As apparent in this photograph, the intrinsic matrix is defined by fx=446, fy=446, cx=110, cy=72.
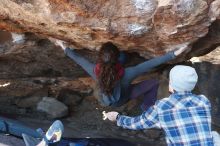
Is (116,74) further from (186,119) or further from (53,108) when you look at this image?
(53,108)

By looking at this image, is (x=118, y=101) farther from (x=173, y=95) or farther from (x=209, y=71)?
(x=173, y=95)

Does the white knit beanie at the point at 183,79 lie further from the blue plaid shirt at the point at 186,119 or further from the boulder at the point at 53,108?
the boulder at the point at 53,108

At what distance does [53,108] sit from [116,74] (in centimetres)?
173

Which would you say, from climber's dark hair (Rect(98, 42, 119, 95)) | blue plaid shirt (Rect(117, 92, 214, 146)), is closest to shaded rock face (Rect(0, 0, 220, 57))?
climber's dark hair (Rect(98, 42, 119, 95))

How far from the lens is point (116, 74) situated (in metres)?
4.51

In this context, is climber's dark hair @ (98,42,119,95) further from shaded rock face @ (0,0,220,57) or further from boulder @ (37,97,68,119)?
boulder @ (37,97,68,119)

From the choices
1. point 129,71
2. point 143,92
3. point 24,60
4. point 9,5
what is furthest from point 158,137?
point 9,5

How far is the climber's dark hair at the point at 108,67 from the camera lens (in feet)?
14.4

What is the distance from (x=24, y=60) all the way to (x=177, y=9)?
2.41 meters

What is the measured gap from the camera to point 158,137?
548 centimetres

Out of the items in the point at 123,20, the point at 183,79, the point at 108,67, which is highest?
the point at 123,20

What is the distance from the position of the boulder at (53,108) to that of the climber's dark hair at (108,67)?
1.53m

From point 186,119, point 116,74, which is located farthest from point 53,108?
point 186,119

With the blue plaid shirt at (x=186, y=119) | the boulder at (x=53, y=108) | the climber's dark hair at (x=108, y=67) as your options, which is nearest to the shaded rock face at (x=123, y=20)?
the climber's dark hair at (x=108, y=67)
